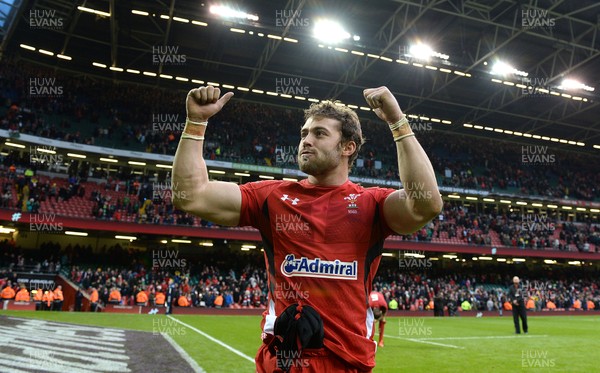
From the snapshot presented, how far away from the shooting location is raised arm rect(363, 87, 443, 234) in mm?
2297

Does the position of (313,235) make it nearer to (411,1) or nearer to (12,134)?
(411,1)

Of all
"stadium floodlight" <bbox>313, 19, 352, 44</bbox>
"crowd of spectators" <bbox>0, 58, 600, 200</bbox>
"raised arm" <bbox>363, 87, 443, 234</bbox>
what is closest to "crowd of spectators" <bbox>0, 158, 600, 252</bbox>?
"crowd of spectators" <bbox>0, 58, 600, 200</bbox>

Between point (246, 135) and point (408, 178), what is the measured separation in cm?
3775

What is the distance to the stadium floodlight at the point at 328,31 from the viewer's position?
86.3 feet

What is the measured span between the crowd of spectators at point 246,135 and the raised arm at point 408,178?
32.6 meters

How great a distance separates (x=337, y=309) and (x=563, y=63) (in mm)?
34276

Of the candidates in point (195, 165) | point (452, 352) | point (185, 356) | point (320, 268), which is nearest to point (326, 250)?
point (320, 268)

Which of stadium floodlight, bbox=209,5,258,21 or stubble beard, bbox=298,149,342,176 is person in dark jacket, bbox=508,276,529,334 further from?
stadium floodlight, bbox=209,5,258,21

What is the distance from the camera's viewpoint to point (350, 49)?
89.6ft

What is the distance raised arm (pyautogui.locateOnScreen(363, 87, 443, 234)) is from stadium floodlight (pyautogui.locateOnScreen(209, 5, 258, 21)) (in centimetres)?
2422

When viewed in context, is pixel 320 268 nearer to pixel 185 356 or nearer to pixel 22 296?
pixel 185 356

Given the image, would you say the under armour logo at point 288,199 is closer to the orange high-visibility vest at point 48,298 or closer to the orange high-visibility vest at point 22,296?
the orange high-visibility vest at point 48,298

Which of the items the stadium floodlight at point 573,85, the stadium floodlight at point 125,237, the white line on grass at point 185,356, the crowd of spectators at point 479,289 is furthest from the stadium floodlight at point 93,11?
the stadium floodlight at point 573,85

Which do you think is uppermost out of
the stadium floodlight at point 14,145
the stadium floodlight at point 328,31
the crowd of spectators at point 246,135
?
the stadium floodlight at point 328,31
